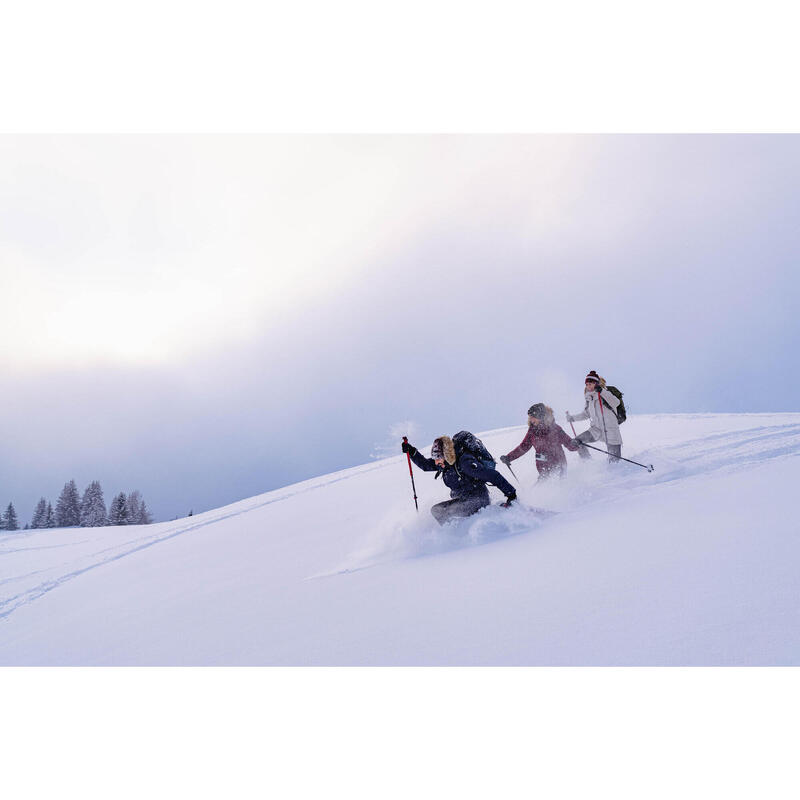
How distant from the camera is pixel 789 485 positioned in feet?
15.3

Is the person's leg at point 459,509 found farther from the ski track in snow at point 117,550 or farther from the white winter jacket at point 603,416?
the ski track in snow at point 117,550

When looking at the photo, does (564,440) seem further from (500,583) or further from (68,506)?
(68,506)

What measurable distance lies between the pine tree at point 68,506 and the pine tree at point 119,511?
3383 mm

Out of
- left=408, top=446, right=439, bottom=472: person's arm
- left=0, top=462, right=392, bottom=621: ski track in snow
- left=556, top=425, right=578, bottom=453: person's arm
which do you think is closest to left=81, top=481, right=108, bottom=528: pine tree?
left=0, top=462, right=392, bottom=621: ski track in snow

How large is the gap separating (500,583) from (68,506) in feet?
109

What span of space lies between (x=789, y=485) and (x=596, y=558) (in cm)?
298

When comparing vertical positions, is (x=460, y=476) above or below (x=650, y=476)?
above

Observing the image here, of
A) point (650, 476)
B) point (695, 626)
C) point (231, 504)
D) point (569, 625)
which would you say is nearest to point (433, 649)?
point (569, 625)

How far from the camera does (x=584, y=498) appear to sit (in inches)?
229

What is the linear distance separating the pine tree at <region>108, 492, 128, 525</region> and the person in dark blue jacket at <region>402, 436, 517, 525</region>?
26257mm

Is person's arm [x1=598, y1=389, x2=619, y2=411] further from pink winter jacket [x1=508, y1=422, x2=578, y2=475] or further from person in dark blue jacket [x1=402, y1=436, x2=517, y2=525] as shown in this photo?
person in dark blue jacket [x1=402, y1=436, x2=517, y2=525]

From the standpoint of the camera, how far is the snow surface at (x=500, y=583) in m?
2.80

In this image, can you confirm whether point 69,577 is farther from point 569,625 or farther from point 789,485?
point 789,485

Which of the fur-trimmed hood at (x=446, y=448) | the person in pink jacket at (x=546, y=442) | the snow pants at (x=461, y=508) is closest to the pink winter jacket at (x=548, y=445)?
the person in pink jacket at (x=546, y=442)
